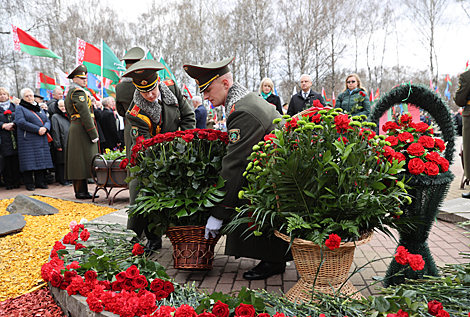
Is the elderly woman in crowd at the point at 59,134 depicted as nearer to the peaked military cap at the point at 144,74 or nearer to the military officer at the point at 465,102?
the peaked military cap at the point at 144,74

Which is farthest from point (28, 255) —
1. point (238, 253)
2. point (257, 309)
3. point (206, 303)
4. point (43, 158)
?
point (43, 158)

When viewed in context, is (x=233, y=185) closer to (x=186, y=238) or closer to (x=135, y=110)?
(x=186, y=238)

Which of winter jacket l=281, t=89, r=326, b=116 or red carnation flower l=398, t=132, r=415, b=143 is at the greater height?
winter jacket l=281, t=89, r=326, b=116

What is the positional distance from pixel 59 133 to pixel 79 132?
2.34 m

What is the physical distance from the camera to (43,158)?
777 centimetres

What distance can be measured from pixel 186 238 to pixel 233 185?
0.64 metres

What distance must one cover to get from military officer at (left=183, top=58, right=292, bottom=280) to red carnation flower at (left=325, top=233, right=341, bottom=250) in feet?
2.67

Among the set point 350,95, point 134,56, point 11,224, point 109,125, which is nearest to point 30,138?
point 109,125

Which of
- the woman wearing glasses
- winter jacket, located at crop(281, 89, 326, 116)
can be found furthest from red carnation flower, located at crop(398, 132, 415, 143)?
winter jacket, located at crop(281, 89, 326, 116)

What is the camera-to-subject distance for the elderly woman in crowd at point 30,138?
759 centimetres

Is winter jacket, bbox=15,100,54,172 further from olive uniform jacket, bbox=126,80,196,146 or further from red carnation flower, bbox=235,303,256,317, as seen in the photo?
red carnation flower, bbox=235,303,256,317

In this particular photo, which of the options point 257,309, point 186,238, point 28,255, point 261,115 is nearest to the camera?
point 257,309

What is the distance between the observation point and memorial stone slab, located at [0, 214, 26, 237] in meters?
4.09

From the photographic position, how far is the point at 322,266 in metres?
2.02
